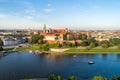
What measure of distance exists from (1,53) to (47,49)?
22.4 feet

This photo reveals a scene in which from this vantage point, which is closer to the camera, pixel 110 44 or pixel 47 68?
pixel 47 68

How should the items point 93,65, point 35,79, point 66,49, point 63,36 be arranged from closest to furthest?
1. point 35,79
2. point 93,65
3. point 66,49
4. point 63,36

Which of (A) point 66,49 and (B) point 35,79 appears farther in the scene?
(A) point 66,49

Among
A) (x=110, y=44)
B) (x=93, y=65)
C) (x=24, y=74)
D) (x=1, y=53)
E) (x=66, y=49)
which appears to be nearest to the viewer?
(x=24, y=74)

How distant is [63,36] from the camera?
146 feet

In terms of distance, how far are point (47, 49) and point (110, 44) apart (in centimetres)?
1077

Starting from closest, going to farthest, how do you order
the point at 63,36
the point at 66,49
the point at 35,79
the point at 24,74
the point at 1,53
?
the point at 35,79
the point at 24,74
the point at 1,53
the point at 66,49
the point at 63,36

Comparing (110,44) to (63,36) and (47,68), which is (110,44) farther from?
(47,68)

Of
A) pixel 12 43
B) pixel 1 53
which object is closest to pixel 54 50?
pixel 1 53

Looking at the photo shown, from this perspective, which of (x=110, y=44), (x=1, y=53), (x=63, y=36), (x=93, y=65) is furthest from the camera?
(x=63, y=36)

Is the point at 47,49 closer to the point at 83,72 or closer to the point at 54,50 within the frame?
the point at 54,50

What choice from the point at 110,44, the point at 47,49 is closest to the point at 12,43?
the point at 47,49

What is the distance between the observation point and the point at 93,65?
21125 millimetres

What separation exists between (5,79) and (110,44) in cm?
2421
